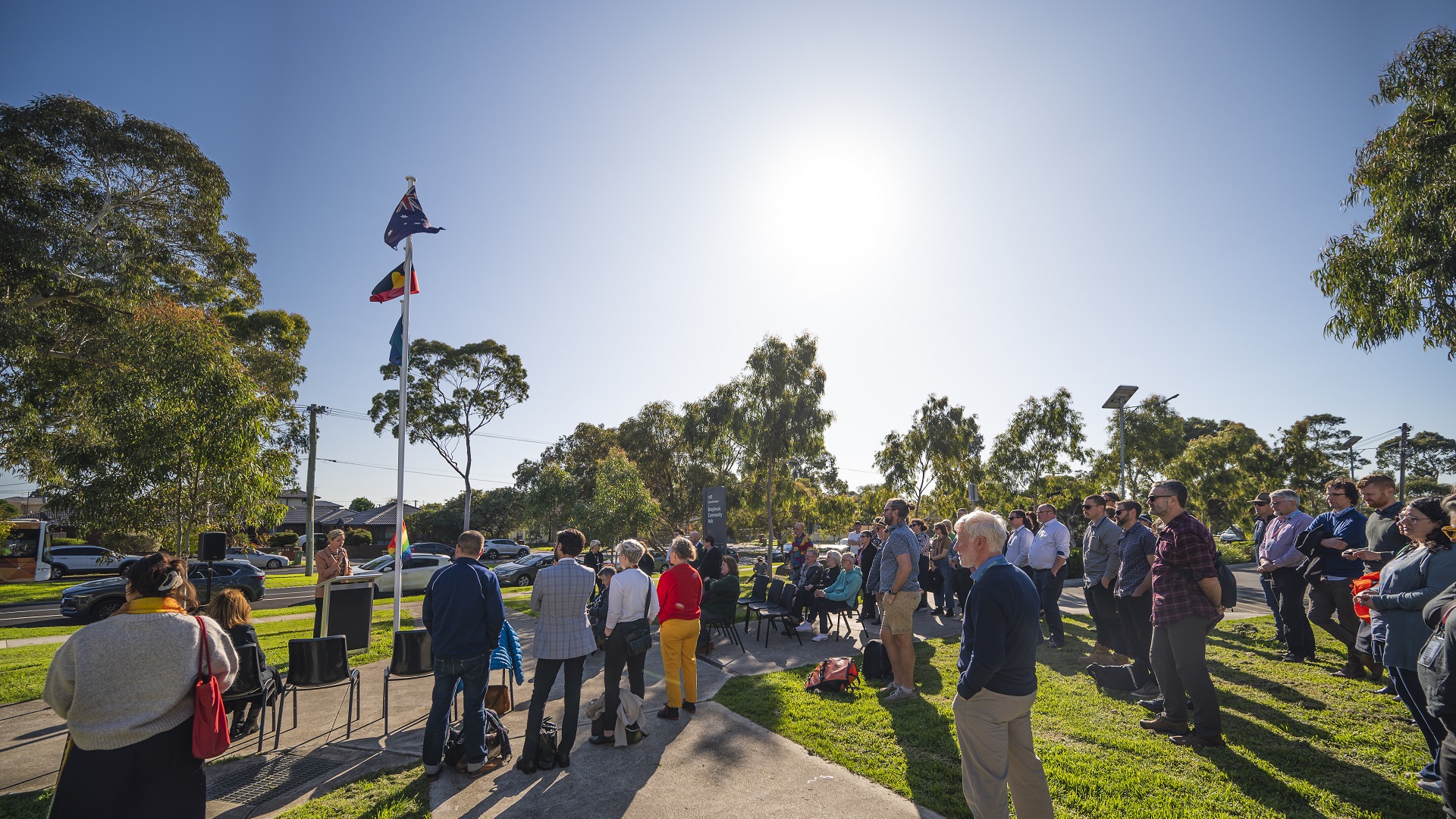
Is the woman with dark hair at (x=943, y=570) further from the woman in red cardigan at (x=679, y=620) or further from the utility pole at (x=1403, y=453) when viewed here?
the utility pole at (x=1403, y=453)

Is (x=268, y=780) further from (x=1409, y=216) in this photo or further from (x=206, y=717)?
(x=1409, y=216)

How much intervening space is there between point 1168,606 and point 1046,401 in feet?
70.7

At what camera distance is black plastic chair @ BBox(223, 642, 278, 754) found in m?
5.21

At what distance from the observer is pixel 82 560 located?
2761 cm

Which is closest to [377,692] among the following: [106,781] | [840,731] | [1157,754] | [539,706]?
[539,706]

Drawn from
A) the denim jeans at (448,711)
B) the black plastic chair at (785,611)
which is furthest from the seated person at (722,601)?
the denim jeans at (448,711)

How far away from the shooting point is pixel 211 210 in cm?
1872

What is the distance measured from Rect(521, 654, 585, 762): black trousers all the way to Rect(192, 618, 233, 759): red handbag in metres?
2.02

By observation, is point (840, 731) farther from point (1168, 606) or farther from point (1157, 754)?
point (1168, 606)

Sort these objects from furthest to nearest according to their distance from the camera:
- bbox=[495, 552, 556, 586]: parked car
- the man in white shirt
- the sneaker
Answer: bbox=[495, 552, 556, 586]: parked car
the man in white shirt
the sneaker

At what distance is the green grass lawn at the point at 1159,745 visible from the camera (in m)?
3.82

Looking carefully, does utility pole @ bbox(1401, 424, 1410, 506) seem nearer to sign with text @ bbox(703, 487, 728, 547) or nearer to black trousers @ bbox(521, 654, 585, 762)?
sign with text @ bbox(703, 487, 728, 547)

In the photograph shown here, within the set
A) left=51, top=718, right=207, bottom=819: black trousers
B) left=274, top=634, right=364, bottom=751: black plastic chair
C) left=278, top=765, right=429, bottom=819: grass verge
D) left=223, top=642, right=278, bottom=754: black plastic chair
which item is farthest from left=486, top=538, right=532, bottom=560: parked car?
left=51, top=718, right=207, bottom=819: black trousers

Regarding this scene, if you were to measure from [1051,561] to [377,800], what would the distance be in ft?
27.0
